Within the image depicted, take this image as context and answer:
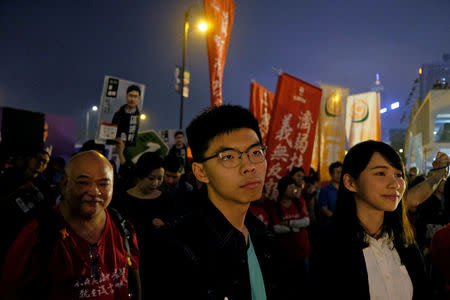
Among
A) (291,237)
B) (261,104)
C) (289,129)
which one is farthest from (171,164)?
(261,104)

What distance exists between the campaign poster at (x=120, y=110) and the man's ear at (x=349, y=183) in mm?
3850

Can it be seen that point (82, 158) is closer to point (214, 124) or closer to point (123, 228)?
point (123, 228)

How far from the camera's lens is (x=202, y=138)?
68.1 inches

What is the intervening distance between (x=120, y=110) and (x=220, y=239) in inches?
168

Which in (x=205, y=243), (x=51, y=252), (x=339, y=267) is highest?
(x=205, y=243)

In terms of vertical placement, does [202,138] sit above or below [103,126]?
below

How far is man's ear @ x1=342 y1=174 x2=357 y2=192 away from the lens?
2.46 m

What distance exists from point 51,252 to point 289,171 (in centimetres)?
545

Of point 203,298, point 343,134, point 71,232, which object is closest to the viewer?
point 203,298

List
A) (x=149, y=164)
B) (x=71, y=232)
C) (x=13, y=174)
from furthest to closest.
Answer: (x=13, y=174)
(x=149, y=164)
(x=71, y=232)

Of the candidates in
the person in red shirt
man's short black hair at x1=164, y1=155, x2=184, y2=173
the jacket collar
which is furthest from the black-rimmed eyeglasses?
the person in red shirt

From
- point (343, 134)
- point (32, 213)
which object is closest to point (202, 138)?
point (32, 213)

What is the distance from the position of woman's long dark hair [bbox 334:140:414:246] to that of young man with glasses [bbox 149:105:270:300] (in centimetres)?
96

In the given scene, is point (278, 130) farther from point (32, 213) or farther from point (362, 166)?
point (32, 213)
